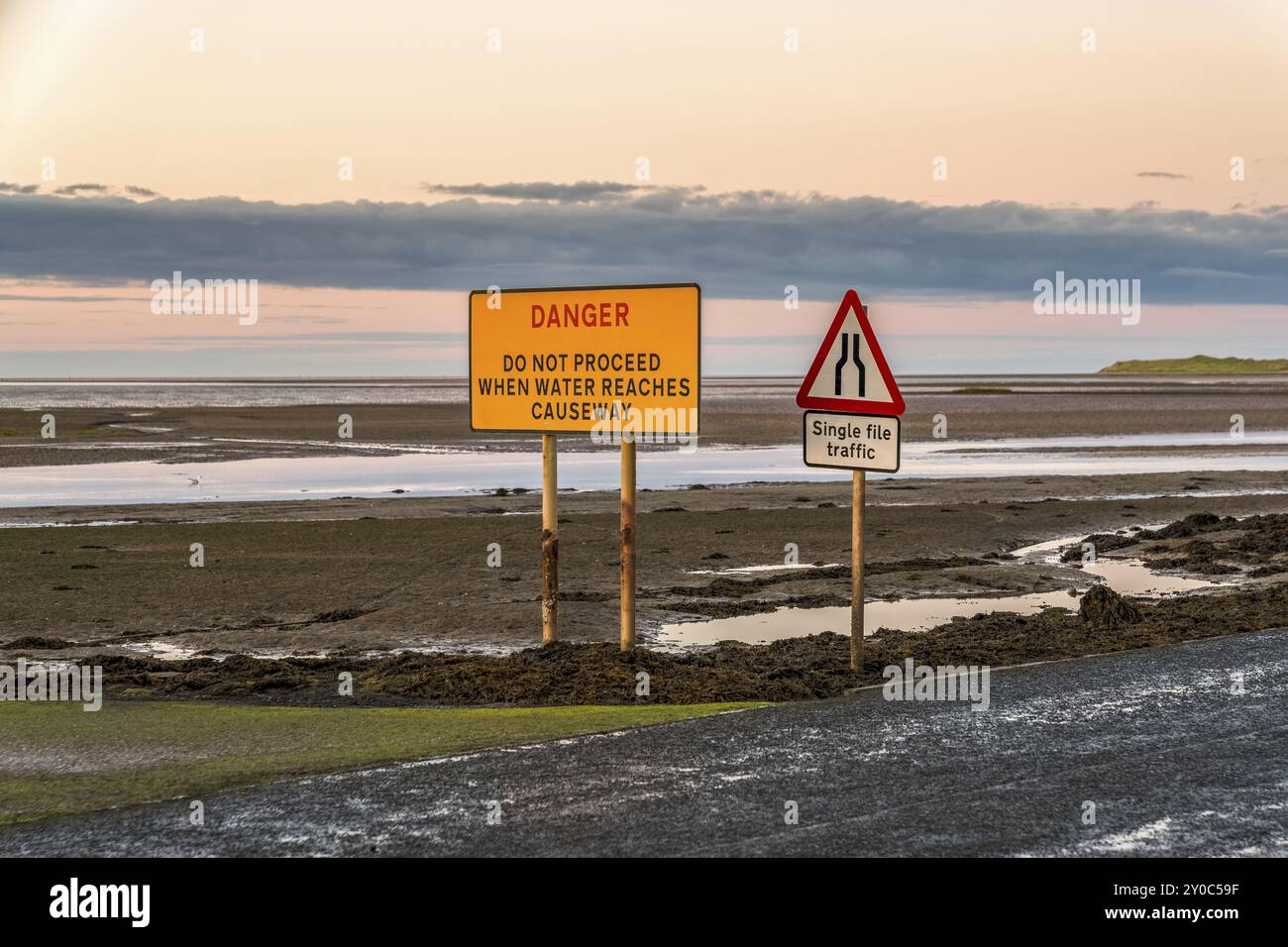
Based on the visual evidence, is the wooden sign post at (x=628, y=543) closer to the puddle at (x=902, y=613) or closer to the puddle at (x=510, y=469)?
the puddle at (x=902, y=613)

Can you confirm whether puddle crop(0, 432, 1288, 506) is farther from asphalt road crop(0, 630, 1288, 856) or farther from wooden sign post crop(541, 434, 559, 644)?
asphalt road crop(0, 630, 1288, 856)

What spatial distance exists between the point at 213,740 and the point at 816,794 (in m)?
3.79

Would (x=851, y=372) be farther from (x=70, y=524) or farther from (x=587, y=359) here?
(x=70, y=524)

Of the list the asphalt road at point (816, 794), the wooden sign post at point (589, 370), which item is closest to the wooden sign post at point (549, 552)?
the wooden sign post at point (589, 370)

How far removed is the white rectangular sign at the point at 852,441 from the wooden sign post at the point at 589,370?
1.01 metres

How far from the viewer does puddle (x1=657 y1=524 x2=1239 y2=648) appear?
1458cm

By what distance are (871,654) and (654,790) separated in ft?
17.2

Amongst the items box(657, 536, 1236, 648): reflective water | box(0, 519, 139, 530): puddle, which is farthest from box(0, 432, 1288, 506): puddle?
box(657, 536, 1236, 648): reflective water

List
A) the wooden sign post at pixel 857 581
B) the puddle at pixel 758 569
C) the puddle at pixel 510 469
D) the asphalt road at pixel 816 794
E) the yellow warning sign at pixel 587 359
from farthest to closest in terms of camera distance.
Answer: the puddle at pixel 510 469 < the puddle at pixel 758 569 < the yellow warning sign at pixel 587 359 < the wooden sign post at pixel 857 581 < the asphalt road at pixel 816 794

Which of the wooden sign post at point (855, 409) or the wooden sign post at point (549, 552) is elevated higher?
the wooden sign post at point (855, 409)

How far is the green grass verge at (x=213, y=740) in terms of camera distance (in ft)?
23.9
